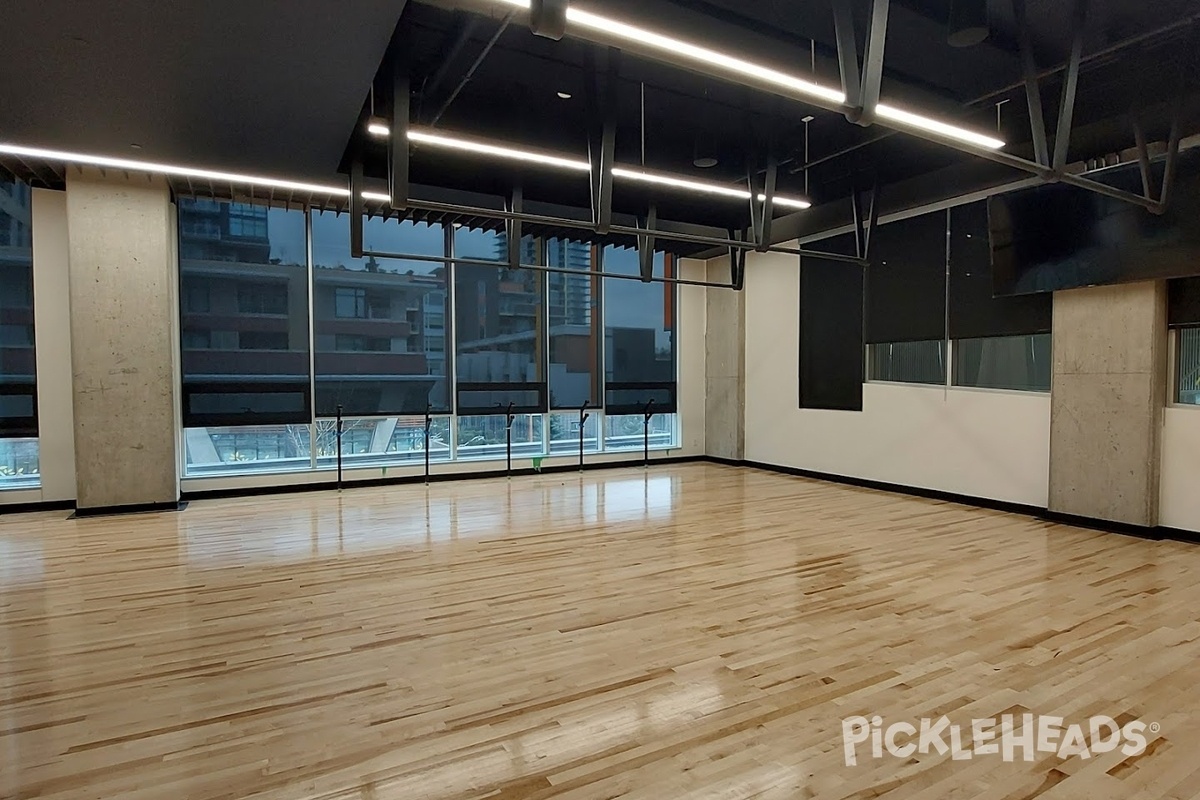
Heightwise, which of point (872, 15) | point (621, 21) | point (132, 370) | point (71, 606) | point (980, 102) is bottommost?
point (71, 606)

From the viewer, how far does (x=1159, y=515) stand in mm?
5562

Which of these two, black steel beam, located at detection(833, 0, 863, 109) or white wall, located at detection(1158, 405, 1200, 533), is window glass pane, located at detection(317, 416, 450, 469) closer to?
black steel beam, located at detection(833, 0, 863, 109)

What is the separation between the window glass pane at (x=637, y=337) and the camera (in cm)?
1020

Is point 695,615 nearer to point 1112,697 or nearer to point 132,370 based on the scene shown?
point 1112,697

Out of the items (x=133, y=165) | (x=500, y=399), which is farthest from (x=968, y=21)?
(x=500, y=399)

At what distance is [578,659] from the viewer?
3070mm

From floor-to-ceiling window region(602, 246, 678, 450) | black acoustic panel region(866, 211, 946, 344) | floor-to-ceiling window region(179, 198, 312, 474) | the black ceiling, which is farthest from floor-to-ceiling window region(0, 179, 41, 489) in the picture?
black acoustic panel region(866, 211, 946, 344)

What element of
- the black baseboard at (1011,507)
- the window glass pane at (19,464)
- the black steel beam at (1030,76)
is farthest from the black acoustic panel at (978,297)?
the window glass pane at (19,464)

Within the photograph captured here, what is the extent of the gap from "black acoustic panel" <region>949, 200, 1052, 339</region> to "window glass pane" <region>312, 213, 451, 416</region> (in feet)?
21.3

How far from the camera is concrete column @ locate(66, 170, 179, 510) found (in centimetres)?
664

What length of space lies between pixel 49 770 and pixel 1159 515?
773 centimetres

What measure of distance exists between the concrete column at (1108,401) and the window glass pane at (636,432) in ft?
18.8

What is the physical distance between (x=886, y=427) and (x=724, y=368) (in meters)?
Answer: 3.12

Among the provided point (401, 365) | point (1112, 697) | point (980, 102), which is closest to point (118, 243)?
point (401, 365)
